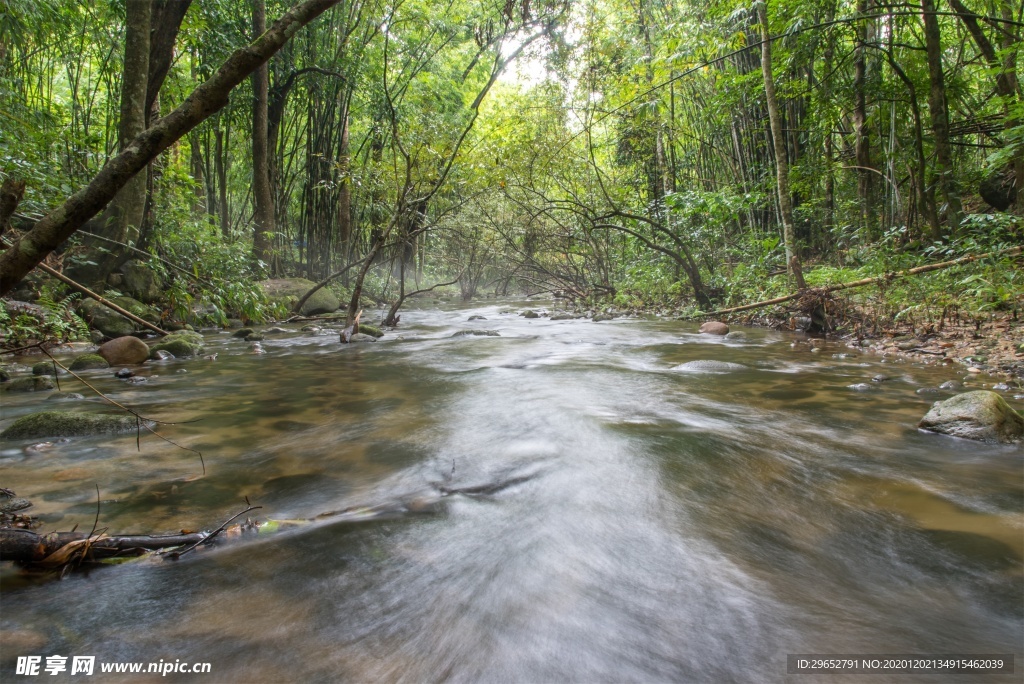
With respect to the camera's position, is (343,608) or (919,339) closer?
(343,608)

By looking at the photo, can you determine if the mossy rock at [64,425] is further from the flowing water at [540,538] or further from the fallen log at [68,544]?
the fallen log at [68,544]

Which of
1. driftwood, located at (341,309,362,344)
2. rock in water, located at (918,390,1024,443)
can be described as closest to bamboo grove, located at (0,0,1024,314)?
driftwood, located at (341,309,362,344)

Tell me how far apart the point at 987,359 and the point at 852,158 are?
17.6 ft

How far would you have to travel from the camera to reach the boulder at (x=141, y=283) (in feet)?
23.6

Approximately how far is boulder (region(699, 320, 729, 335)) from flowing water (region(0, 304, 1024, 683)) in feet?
10.9

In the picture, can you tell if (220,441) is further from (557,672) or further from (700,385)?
(700,385)

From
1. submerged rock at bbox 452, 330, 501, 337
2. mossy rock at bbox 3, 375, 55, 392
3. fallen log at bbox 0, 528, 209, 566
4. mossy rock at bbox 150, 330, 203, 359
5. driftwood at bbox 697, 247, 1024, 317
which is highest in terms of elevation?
driftwood at bbox 697, 247, 1024, 317

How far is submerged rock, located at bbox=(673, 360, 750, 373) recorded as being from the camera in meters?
4.86

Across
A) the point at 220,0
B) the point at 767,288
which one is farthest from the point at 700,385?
the point at 220,0

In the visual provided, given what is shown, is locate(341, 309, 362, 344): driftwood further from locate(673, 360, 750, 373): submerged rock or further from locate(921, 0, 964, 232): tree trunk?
locate(921, 0, 964, 232): tree trunk

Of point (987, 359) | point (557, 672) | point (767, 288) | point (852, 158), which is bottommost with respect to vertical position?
point (557, 672)

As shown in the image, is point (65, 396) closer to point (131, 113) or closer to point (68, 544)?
point (68, 544)

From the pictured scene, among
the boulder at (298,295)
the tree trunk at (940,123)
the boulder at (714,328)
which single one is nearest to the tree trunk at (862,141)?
the tree trunk at (940,123)

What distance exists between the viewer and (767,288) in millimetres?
7797
